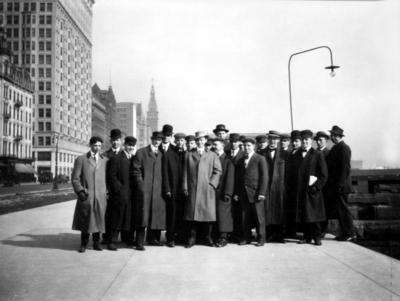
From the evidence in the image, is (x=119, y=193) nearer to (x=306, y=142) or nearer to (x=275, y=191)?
(x=275, y=191)

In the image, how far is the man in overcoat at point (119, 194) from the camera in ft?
24.6

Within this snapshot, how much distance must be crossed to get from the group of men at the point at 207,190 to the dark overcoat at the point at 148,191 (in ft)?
0.06

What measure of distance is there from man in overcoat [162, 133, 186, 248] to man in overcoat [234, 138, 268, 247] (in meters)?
1.16

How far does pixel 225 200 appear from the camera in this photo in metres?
7.85

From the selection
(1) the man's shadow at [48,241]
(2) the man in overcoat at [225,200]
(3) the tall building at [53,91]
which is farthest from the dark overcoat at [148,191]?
(3) the tall building at [53,91]

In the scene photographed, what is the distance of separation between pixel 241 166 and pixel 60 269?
13.0 ft

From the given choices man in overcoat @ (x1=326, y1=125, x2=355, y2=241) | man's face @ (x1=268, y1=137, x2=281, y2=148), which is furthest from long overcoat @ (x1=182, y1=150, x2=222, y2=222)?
man in overcoat @ (x1=326, y1=125, x2=355, y2=241)

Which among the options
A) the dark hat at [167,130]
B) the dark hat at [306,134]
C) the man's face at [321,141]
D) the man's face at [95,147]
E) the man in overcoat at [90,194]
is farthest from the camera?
the man's face at [321,141]

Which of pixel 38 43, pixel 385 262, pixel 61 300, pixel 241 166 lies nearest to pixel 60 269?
pixel 61 300

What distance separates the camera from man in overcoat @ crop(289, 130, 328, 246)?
26.1ft

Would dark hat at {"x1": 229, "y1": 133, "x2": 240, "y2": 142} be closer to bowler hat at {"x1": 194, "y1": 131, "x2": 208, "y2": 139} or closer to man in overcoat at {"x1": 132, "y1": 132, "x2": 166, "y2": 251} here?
bowler hat at {"x1": 194, "y1": 131, "x2": 208, "y2": 139}

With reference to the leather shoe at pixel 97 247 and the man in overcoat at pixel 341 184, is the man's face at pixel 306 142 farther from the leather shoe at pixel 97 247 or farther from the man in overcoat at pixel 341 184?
the leather shoe at pixel 97 247

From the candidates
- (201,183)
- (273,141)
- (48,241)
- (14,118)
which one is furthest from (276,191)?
(14,118)

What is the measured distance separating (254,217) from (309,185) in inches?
50.6
